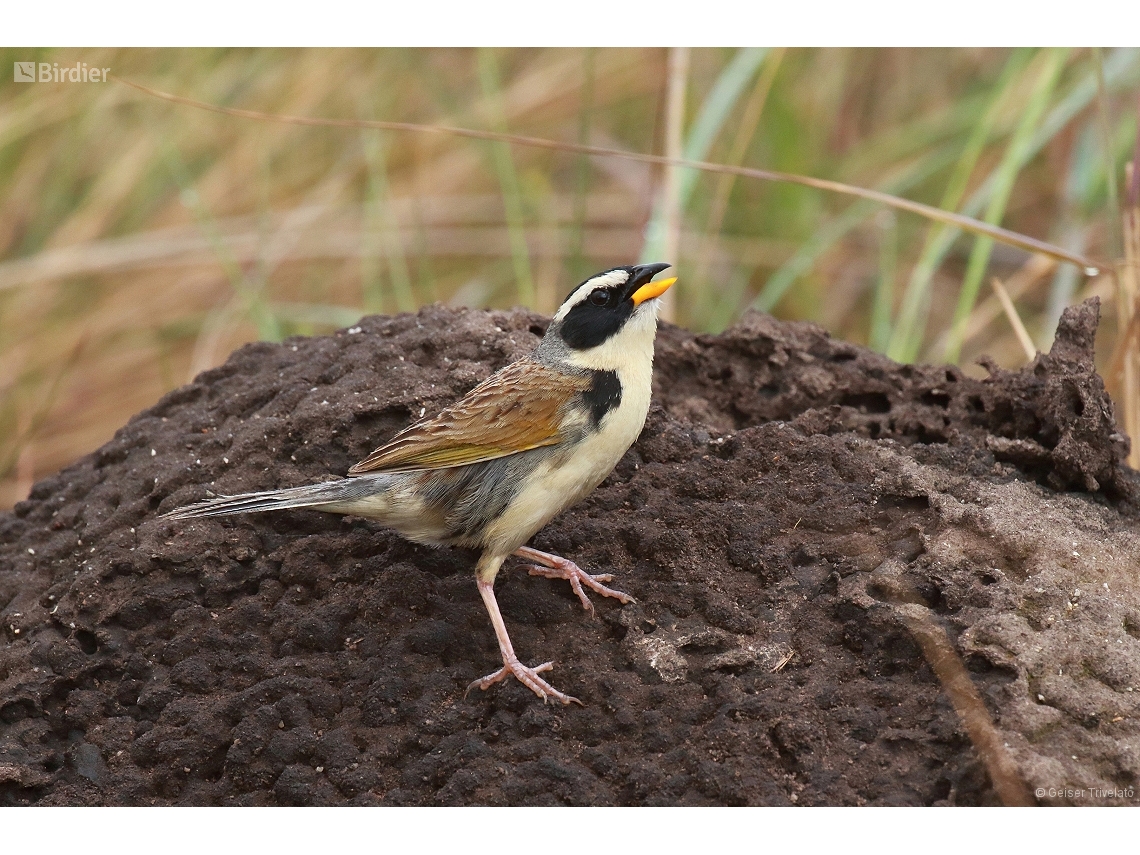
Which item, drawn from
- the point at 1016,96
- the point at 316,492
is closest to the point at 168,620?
the point at 316,492

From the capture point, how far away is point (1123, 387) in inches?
201

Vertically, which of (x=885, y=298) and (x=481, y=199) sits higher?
(x=481, y=199)

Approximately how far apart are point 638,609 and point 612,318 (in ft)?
3.66

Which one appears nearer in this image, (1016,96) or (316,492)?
(316,492)

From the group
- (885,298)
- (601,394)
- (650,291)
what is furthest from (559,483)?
(885,298)

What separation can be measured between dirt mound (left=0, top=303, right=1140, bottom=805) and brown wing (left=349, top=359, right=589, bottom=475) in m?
0.36

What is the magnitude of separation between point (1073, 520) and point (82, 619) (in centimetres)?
337

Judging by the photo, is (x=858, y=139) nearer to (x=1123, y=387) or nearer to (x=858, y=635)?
(x=1123, y=387)

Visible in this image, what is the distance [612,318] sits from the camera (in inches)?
171

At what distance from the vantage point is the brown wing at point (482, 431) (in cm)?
405
